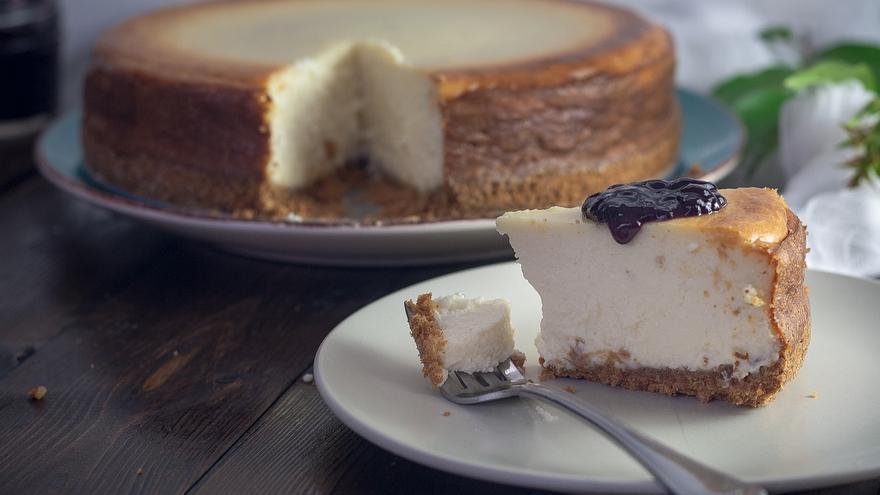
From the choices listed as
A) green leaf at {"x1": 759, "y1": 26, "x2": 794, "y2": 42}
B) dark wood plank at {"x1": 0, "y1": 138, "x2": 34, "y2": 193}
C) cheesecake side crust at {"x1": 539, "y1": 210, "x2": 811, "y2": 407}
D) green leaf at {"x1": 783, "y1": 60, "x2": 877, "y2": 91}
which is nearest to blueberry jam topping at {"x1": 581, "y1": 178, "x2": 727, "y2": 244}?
cheesecake side crust at {"x1": 539, "y1": 210, "x2": 811, "y2": 407}

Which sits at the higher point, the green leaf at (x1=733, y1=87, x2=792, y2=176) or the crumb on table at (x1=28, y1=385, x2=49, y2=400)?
the green leaf at (x1=733, y1=87, x2=792, y2=176)

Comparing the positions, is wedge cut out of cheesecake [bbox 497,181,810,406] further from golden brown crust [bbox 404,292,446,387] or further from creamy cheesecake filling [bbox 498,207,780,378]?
golden brown crust [bbox 404,292,446,387]

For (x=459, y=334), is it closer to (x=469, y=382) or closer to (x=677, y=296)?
(x=469, y=382)

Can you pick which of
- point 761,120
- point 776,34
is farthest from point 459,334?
point 776,34

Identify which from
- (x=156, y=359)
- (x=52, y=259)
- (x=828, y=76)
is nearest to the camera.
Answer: (x=156, y=359)

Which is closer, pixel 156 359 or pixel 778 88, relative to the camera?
pixel 156 359

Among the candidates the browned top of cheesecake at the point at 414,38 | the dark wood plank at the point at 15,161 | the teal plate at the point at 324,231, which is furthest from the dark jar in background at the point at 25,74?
the teal plate at the point at 324,231

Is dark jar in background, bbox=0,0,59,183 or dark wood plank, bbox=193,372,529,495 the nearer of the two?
dark wood plank, bbox=193,372,529,495

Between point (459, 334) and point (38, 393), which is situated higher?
point (459, 334)
